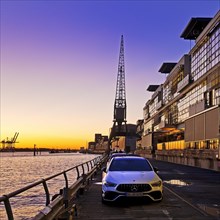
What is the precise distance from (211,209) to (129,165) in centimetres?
328

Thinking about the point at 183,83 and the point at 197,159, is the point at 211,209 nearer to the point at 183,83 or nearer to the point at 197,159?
the point at 197,159

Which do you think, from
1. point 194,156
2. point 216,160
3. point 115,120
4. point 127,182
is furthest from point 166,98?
point 127,182

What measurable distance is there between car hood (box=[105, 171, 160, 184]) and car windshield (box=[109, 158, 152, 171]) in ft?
2.04

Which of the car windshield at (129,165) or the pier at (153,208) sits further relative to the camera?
the car windshield at (129,165)

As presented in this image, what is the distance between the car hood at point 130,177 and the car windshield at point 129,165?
623mm

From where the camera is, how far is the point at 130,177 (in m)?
12.6

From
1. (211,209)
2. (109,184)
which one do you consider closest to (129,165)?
(109,184)

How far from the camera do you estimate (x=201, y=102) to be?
5747 cm

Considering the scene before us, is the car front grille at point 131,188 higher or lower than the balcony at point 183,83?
lower

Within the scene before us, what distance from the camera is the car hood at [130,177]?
12391mm

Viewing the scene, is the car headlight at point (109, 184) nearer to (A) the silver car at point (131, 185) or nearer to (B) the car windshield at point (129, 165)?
(A) the silver car at point (131, 185)

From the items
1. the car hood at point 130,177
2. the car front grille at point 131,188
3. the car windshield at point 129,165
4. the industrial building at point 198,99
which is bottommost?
the car front grille at point 131,188

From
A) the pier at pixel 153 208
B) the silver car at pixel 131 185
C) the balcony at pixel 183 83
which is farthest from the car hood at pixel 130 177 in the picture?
the balcony at pixel 183 83

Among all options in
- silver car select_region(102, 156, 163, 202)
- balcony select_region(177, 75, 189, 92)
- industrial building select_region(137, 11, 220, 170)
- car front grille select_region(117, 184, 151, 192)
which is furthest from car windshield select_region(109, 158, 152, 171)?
balcony select_region(177, 75, 189, 92)
